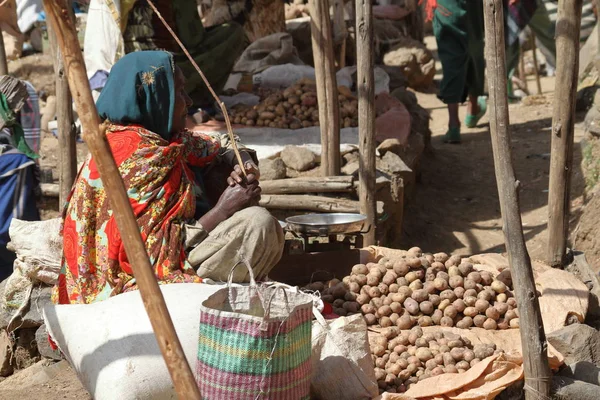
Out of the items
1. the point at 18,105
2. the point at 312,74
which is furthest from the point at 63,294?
the point at 312,74

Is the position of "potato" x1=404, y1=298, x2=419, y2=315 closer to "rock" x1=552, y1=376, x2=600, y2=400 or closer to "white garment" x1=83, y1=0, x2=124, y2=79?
"rock" x1=552, y1=376, x2=600, y2=400

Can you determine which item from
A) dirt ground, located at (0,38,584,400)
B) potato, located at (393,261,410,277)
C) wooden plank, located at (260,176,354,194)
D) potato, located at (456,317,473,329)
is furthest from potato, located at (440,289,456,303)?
dirt ground, located at (0,38,584,400)

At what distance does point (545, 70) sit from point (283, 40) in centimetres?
509

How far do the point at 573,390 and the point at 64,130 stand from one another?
326cm

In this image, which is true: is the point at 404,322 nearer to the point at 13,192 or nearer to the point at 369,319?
the point at 369,319

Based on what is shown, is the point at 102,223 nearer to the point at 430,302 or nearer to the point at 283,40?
the point at 430,302

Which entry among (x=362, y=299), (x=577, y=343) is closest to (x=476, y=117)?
(x=362, y=299)

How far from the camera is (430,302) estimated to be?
4082 millimetres

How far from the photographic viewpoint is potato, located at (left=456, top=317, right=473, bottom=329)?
13.2 ft

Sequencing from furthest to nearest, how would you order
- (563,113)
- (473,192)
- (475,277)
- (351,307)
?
(473,192), (563,113), (475,277), (351,307)

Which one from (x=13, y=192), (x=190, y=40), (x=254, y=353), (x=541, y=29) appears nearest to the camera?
(x=254, y=353)

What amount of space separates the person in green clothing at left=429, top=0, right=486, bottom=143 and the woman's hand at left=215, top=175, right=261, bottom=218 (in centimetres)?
509

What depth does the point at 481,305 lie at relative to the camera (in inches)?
159

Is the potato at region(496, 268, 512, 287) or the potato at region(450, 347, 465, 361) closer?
the potato at region(450, 347, 465, 361)
